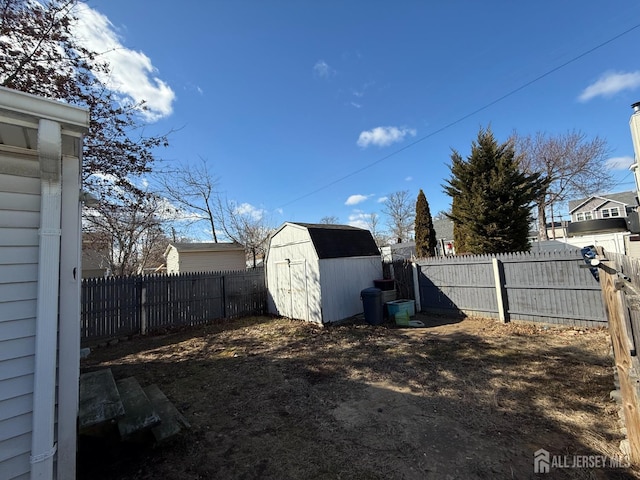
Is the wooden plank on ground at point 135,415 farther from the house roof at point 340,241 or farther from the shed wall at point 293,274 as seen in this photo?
the house roof at point 340,241

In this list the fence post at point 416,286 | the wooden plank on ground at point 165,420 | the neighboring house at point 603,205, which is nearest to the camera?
the wooden plank on ground at point 165,420

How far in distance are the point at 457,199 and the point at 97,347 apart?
13.8m

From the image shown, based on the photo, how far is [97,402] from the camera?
2.90 m

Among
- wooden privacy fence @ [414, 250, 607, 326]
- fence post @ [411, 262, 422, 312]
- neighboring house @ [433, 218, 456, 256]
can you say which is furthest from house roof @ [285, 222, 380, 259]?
neighboring house @ [433, 218, 456, 256]

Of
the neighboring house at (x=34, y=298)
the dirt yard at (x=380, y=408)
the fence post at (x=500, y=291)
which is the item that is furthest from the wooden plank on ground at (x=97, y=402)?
the fence post at (x=500, y=291)

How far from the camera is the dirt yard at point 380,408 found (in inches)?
98.4

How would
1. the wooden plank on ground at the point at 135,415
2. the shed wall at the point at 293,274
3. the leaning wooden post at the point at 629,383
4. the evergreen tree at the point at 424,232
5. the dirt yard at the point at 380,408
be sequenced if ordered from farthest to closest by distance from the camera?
the evergreen tree at the point at 424,232, the shed wall at the point at 293,274, the wooden plank on ground at the point at 135,415, the dirt yard at the point at 380,408, the leaning wooden post at the point at 629,383

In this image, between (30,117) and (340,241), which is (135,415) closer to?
(30,117)

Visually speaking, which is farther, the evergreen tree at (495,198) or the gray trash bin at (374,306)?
the evergreen tree at (495,198)

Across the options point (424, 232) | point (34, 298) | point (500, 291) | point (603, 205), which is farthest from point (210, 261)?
point (603, 205)

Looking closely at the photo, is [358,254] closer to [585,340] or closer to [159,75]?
[585,340]

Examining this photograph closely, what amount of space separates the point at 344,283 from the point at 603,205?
1389 inches

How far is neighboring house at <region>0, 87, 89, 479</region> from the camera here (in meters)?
1.70

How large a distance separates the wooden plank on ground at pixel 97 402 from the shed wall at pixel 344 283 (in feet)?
18.4
